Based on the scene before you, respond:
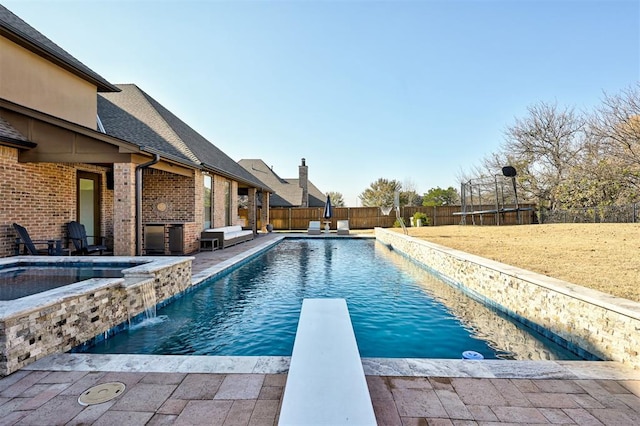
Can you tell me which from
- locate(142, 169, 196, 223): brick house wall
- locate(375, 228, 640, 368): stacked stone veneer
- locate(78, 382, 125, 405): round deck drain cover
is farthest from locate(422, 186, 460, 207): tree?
locate(78, 382, 125, 405): round deck drain cover

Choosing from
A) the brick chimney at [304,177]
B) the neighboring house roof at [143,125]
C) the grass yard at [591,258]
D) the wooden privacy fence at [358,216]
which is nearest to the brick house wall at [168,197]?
the neighboring house roof at [143,125]

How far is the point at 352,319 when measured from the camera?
502cm

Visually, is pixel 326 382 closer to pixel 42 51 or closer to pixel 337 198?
pixel 42 51

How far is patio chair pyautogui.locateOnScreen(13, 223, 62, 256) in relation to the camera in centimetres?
672

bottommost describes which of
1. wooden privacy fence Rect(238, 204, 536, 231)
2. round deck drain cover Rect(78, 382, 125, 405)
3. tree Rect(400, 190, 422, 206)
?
round deck drain cover Rect(78, 382, 125, 405)

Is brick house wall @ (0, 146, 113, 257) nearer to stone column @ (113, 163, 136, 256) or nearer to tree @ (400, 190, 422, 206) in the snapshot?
stone column @ (113, 163, 136, 256)

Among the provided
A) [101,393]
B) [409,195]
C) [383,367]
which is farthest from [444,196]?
[101,393]

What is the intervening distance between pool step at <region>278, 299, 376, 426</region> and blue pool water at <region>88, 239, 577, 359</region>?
1.18 meters

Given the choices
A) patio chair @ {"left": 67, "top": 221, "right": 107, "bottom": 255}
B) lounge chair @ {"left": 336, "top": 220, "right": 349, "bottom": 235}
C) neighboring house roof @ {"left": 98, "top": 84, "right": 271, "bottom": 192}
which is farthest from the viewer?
lounge chair @ {"left": 336, "top": 220, "right": 349, "bottom": 235}

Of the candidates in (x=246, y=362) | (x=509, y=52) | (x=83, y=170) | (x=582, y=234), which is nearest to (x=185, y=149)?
(x=83, y=170)

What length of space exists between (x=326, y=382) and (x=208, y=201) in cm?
1080

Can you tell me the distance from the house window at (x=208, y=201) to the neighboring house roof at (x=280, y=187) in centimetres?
1287

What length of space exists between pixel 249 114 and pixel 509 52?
12.4 m

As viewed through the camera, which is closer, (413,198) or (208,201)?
(208,201)
